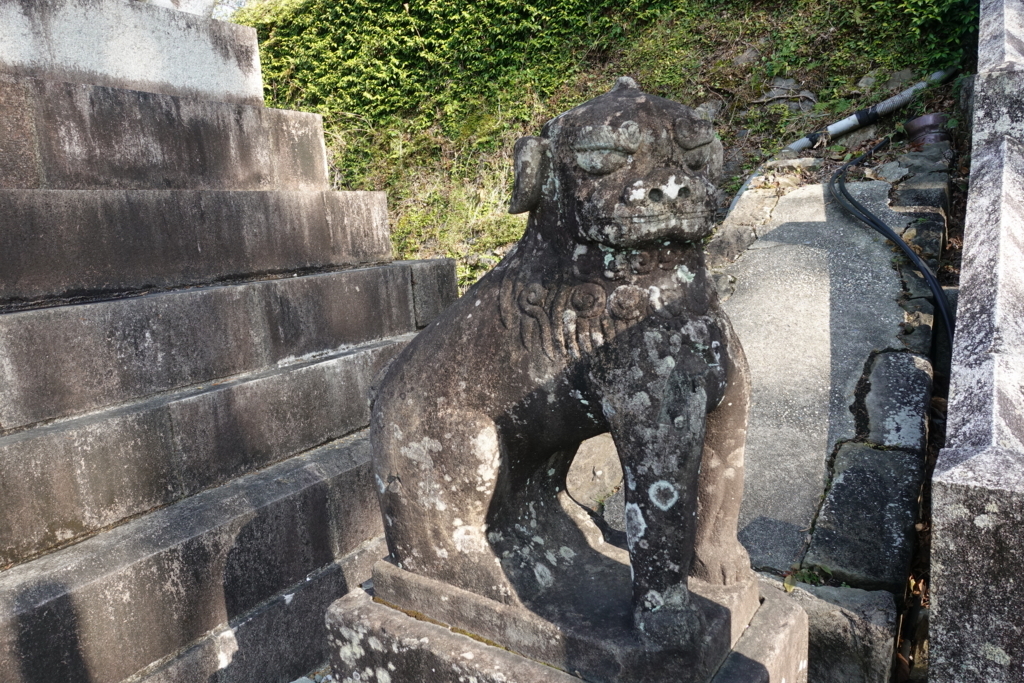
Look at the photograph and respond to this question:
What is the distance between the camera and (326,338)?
353 cm

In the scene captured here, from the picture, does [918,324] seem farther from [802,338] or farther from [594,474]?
[594,474]

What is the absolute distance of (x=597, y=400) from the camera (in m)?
1.51

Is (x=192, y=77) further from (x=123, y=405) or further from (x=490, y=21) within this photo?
(x=490, y=21)

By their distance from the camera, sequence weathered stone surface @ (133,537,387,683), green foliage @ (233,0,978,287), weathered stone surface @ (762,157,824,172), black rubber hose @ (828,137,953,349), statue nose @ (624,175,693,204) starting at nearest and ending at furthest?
statue nose @ (624,175,693,204) < weathered stone surface @ (133,537,387,683) < black rubber hose @ (828,137,953,349) < weathered stone surface @ (762,157,824,172) < green foliage @ (233,0,978,287)

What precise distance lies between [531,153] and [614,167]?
0.21 m

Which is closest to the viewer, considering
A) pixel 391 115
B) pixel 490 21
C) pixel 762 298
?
pixel 762 298

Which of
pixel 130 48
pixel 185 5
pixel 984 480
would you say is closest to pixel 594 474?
pixel 984 480

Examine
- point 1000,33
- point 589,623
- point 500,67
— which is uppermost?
point 500,67

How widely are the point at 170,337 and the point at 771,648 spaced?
2458mm

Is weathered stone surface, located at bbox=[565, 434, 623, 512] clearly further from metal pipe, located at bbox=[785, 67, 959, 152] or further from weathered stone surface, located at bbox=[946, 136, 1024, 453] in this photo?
metal pipe, located at bbox=[785, 67, 959, 152]

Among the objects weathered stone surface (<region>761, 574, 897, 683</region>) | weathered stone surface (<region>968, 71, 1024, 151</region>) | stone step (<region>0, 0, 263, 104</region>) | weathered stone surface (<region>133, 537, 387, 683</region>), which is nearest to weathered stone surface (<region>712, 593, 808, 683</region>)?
weathered stone surface (<region>761, 574, 897, 683</region>)

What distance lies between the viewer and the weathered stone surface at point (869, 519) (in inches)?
91.6

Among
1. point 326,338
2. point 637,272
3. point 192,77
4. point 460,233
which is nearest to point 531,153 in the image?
point 637,272

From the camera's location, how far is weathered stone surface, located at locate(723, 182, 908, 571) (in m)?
2.70
